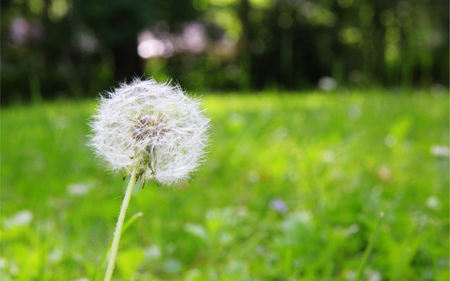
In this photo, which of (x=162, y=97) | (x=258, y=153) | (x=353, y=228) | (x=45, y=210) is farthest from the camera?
(x=258, y=153)

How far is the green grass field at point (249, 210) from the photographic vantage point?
166 cm

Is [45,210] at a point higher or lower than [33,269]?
lower

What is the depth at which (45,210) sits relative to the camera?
91.6 inches

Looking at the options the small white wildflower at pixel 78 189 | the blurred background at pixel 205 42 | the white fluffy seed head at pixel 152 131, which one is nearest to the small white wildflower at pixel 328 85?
the small white wildflower at pixel 78 189

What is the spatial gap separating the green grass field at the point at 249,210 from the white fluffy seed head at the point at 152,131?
16cm

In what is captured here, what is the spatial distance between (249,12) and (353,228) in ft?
47.5

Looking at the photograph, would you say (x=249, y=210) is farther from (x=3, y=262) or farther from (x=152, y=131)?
(x=152, y=131)

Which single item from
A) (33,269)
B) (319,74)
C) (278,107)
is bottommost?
(319,74)

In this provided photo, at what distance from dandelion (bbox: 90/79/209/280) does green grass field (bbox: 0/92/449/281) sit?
0.16 meters

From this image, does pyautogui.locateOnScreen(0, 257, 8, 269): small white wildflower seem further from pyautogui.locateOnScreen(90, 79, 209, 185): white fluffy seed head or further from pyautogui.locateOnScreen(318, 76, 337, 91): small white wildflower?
pyautogui.locateOnScreen(318, 76, 337, 91): small white wildflower

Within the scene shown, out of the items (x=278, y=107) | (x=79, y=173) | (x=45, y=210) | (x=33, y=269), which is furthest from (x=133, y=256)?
(x=278, y=107)

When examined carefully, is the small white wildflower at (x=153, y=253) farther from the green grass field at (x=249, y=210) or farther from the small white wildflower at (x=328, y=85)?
the small white wildflower at (x=328, y=85)

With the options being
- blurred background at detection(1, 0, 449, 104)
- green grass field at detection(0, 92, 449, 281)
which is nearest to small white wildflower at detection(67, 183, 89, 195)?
green grass field at detection(0, 92, 449, 281)

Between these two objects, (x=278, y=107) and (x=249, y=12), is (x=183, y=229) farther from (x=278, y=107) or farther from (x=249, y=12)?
(x=249, y=12)
